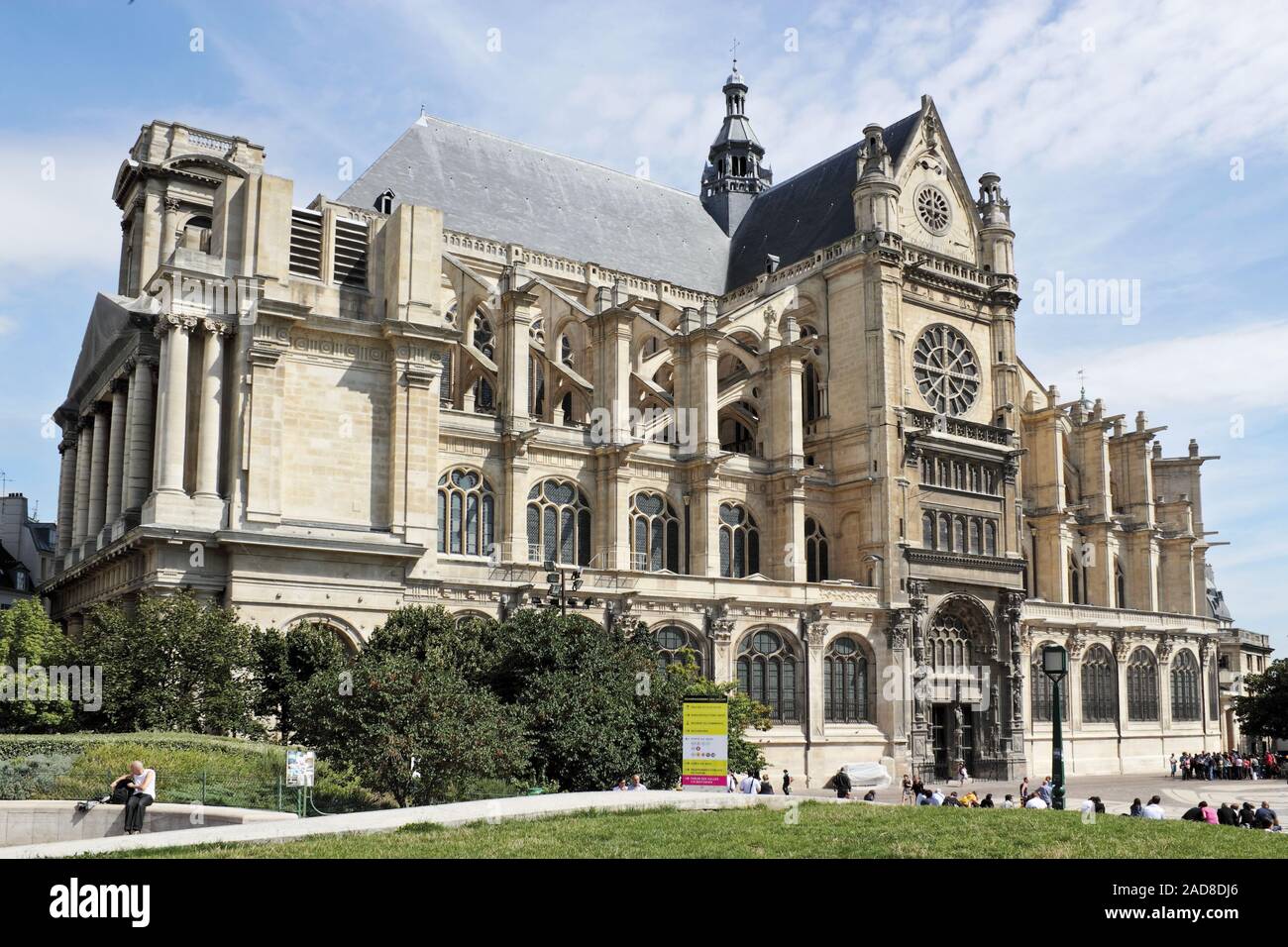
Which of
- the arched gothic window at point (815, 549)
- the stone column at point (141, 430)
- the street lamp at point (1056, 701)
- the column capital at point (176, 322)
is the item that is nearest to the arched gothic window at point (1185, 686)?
the arched gothic window at point (815, 549)

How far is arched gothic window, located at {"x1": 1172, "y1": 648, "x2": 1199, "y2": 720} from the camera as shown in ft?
195

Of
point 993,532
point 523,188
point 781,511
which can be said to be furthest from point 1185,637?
point 523,188

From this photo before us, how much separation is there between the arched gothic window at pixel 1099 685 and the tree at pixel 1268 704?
6272 mm

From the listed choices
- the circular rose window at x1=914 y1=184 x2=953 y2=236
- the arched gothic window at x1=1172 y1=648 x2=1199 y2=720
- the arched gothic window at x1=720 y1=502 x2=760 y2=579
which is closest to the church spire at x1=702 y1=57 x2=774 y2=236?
the circular rose window at x1=914 y1=184 x2=953 y2=236

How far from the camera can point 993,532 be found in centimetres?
4978

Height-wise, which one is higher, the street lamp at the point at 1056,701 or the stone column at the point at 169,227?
the stone column at the point at 169,227

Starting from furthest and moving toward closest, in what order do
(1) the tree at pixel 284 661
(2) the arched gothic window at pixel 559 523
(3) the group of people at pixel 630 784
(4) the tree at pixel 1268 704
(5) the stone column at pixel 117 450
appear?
(4) the tree at pixel 1268 704 → (2) the arched gothic window at pixel 559 523 → (5) the stone column at pixel 117 450 → (1) the tree at pixel 284 661 → (3) the group of people at pixel 630 784

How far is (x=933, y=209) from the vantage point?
52250 millimetres

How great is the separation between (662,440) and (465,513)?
1002 cm

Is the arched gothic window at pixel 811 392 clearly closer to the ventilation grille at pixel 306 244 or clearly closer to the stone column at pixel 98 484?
the ventilation grille at pixel 306 244

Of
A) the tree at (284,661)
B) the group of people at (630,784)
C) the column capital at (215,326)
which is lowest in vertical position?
the group of people at (630,784)

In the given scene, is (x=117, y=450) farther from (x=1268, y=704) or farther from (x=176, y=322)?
(x=1268, y=704)

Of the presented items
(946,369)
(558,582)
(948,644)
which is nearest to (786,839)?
(558,582)

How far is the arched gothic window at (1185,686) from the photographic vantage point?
2338 inches
